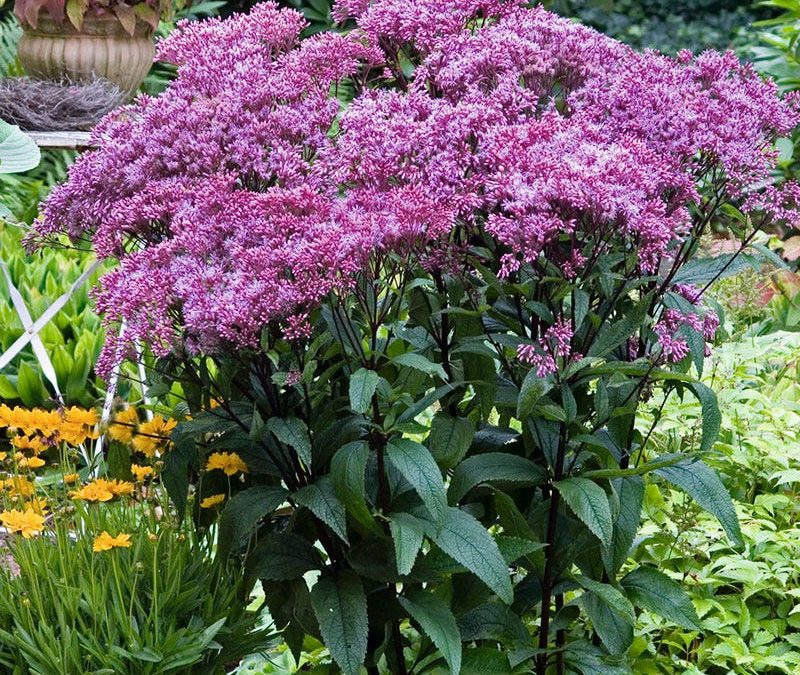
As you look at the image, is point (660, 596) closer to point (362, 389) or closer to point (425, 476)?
point (425, 476)

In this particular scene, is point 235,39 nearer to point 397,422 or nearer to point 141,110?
point 141,110

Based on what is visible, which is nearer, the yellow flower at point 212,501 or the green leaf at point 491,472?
the green leaf at point 491,472

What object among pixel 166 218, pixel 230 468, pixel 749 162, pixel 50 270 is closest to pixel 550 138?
pixel 749 162

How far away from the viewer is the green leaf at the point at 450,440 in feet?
6.58

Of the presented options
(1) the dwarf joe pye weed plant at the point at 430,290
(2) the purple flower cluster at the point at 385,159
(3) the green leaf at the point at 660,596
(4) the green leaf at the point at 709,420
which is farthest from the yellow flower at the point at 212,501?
(4) the green leaf at the point at 709,420

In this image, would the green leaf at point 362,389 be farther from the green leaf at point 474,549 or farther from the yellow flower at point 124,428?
the yellow flower at point 124,428

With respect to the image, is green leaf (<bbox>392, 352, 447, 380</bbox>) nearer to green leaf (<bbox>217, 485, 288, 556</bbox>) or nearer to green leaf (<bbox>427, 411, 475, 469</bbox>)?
green leaf (<bbox>427, 411, 475, 469</bbox>)

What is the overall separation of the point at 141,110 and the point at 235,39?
242 millimetres

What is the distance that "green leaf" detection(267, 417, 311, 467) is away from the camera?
1.87 m

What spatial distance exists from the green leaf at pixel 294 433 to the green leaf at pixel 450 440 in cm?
24

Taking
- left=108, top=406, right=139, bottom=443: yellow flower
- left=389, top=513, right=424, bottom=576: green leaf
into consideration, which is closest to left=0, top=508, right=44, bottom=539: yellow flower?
left=108, top=406, right=139, bottom=443: yellow flower

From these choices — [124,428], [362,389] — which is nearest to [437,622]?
[362,389]

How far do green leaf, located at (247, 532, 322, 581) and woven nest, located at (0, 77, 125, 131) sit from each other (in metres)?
2.13

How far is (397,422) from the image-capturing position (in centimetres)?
191
